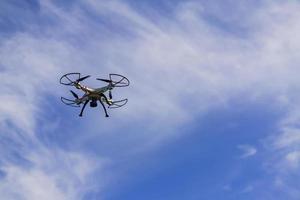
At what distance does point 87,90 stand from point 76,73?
13.0ft

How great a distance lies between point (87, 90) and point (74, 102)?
21.4ft

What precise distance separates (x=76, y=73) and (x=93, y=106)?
7.15 metres

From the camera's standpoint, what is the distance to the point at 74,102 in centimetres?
16888

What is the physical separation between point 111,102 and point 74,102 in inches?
285

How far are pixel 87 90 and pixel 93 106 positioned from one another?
3.26 metres

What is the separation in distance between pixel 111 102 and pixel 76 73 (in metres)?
10.3

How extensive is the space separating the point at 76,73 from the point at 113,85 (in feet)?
25.3

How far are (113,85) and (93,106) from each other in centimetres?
554

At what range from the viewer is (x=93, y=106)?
164m

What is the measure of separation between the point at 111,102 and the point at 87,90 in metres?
6.79

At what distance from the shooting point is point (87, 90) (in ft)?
536

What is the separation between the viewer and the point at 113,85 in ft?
542
